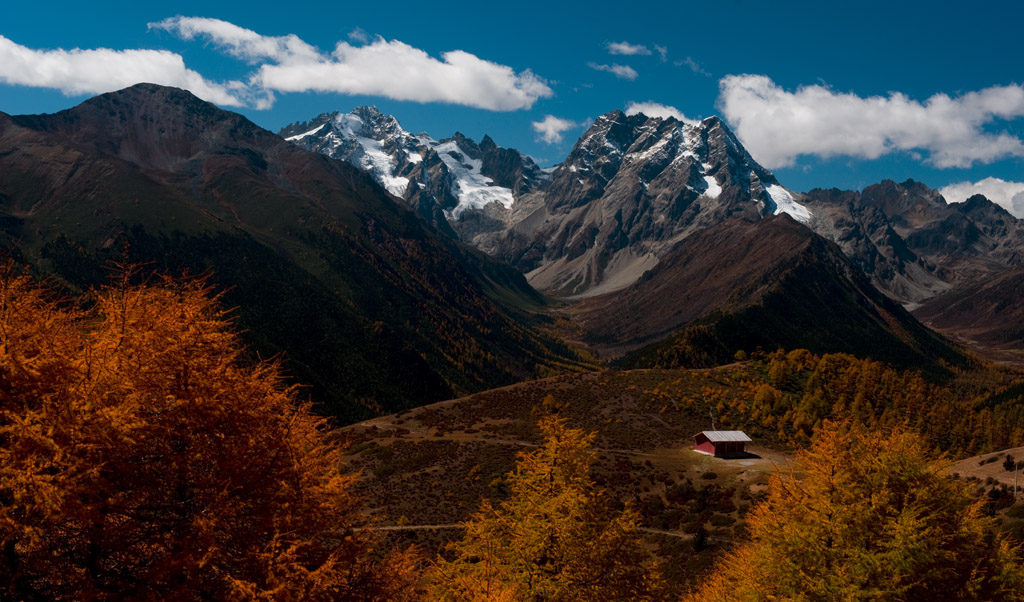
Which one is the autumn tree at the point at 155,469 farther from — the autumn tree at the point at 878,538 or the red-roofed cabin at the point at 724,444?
the red-roofed cabin at the point at 724,444

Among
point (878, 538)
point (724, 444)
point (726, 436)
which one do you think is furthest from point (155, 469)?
point (726, 436)

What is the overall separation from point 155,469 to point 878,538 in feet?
70.6

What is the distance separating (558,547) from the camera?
19328 millimetres

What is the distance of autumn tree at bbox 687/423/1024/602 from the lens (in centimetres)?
1750

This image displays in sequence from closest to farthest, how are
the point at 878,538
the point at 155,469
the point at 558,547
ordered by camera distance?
1. the point at 155,469
2. the point at 878,538
3. the point at 558,547

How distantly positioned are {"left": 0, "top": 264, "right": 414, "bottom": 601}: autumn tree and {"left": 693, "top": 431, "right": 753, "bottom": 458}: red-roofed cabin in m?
75.7

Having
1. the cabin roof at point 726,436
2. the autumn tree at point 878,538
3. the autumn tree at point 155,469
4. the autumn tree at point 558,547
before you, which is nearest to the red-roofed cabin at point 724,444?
the cabin roof at point 726,436

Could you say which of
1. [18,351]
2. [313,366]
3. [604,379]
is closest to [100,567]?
[18,351]

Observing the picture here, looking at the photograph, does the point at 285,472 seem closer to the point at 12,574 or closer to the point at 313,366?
the point at 12,574

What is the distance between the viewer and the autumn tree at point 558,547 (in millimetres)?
18656

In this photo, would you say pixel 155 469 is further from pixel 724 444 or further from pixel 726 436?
pixel 726 436

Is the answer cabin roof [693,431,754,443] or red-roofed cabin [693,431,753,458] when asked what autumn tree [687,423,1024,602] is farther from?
cabin roof [693,431,754,443]

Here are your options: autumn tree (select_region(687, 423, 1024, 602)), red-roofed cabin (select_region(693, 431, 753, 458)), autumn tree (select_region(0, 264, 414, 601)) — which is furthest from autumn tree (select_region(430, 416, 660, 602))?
red-roofed cabin (select_region(693, 431, 753, 458))

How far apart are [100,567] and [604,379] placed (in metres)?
114
